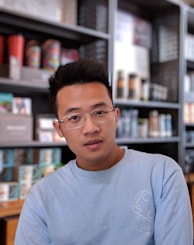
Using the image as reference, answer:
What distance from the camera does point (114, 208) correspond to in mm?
874

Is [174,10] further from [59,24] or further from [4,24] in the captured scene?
[4,24]

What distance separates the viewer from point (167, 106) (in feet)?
9.44

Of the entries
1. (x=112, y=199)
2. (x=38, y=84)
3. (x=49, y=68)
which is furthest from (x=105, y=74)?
(x=49, y=68)

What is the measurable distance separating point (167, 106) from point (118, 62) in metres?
0.61

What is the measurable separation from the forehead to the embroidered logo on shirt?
0.96 feet

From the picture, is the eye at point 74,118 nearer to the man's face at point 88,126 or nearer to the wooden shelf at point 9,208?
the man's face at point 88,126

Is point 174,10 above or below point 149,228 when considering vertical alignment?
above

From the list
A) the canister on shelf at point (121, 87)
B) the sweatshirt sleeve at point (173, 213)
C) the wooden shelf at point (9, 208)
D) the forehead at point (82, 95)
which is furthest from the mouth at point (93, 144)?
the canister on shelf at point (121, 87)

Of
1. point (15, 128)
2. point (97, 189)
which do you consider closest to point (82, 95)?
point (97, 189)

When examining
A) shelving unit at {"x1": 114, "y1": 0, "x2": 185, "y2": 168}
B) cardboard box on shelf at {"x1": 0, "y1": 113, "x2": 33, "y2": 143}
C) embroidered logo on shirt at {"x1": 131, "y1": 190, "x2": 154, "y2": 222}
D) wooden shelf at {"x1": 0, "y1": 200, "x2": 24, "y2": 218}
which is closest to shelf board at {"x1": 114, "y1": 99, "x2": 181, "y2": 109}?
Answer: shelving unit at {"x1": 114, "y1": 0, "x2": 185, "y2": 168}

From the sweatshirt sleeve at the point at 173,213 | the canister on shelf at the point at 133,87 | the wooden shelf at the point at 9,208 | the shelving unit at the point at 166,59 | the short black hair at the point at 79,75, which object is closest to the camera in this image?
the sweatshirt sleeve at the point at 173,213

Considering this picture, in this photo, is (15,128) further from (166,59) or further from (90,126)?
(166,59)

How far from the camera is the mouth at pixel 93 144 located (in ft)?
2.89

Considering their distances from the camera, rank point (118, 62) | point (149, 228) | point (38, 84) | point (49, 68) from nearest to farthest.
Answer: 1. point (149, 228)
2. point (38, 84)
3. point (49, 68)
4. point (118, 62)
